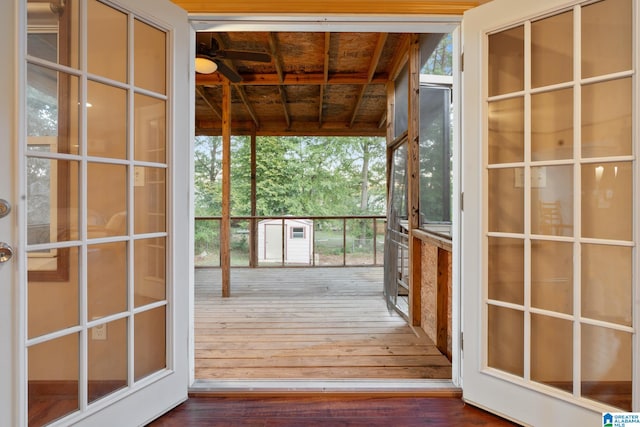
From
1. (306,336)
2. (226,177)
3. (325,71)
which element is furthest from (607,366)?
(226,177)

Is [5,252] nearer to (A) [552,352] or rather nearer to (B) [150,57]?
(B) [150,57]

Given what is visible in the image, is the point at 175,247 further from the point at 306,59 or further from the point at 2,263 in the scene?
the point at 306,59

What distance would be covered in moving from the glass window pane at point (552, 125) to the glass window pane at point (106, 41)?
1.97m

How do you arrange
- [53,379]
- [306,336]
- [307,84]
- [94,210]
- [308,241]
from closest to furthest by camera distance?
[53,379] → [94,210] → [306,336] → [307,84] → [308,241]

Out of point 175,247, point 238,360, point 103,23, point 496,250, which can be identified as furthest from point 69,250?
point 496,250

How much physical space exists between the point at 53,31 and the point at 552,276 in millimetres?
2437

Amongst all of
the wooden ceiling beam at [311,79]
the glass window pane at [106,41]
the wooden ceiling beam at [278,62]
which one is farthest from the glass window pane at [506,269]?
the wooden ceiling beam at [311,79]

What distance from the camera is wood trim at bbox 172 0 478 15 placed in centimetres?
175

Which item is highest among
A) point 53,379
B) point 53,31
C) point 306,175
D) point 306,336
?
point 306,175

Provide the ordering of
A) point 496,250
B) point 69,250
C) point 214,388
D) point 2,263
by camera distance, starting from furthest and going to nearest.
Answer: point 214,388 → point 496,250 → point 69,250 → point 2,263

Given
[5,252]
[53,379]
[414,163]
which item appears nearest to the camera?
[5,252]

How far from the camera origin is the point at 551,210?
59.3 inches

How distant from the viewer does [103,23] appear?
56.7 inches

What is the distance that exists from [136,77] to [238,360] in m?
1.85
